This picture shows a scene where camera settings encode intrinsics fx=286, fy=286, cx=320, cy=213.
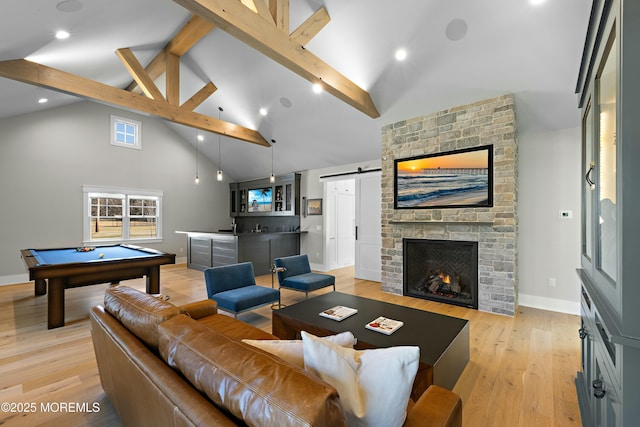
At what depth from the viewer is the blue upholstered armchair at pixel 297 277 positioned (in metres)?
4.04

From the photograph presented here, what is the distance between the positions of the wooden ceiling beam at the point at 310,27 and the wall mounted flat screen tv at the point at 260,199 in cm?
533

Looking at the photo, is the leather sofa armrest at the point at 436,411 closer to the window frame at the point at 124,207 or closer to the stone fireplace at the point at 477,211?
the stone fireplace at the point at 477,211

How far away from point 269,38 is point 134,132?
620 centimetres

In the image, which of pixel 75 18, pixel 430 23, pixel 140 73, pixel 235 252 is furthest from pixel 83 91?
pixel 430 23

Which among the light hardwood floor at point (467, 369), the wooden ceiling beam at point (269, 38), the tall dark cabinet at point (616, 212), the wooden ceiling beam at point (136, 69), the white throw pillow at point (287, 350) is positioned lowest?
the light hardwood floor at point (467, 369)

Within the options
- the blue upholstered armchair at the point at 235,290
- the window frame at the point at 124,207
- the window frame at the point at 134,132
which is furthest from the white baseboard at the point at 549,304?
the window frame at the point at 134,132

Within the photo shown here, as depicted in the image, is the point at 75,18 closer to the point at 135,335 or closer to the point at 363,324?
the point at 135,335

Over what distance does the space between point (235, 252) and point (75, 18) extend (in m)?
4.49

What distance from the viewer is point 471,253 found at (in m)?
4.18

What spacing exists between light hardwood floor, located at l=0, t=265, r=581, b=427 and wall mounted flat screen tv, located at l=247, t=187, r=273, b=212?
15.1ft

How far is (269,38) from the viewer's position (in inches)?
111

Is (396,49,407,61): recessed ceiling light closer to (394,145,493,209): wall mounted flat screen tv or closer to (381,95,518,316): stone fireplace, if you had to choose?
(381,95,518,316): stone fireplace

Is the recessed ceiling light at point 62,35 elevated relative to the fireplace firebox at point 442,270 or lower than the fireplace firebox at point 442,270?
elevated

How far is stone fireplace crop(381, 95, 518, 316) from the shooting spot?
12.4 feet
